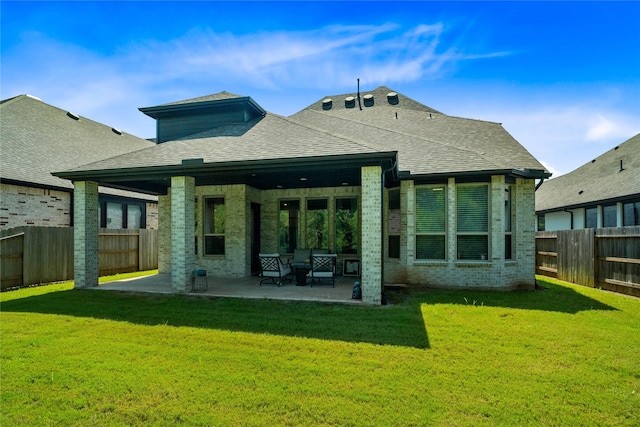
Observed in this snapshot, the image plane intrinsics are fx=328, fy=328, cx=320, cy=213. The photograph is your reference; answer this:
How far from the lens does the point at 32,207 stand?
12.3m

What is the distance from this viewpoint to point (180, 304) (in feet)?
25.3

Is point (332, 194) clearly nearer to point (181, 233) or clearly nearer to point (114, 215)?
point (181, 233)

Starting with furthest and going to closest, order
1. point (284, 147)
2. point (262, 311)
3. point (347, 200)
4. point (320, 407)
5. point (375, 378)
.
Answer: point (347, 200) < point (284, 147) < point (262, 311) < point (375, 378) < point (320, 407)

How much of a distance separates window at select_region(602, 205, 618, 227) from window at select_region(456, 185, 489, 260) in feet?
31.7

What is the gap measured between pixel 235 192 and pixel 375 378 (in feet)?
30.7

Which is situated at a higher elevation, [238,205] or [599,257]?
[238,205]

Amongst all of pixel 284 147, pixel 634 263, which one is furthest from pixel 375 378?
pixel 634 263

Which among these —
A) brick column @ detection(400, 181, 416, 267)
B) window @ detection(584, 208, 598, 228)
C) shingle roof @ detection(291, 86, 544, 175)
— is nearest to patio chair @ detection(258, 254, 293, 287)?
brick column @ detection(400, 181, 416, 267)

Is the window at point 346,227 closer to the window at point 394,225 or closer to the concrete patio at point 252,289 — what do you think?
the concrete patio at point 252,289

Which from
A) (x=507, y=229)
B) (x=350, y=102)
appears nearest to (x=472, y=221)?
(x=507, y=229)

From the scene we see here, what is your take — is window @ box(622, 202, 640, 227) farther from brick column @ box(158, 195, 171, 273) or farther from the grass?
brick column @ box(158, 195, 171, 273)

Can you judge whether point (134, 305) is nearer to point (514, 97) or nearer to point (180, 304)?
point (180, 304)

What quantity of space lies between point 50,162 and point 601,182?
26.1 m

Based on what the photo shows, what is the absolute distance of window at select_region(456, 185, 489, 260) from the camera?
9.71 meters
